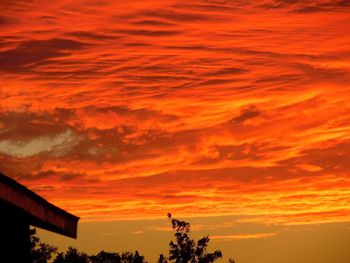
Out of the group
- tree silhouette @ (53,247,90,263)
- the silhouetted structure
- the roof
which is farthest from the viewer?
tree silhouette @ (53,247,90,263)

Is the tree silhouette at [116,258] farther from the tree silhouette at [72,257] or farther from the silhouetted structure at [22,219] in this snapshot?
the silhouetted structure at [22,219]

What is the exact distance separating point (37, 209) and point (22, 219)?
800mm

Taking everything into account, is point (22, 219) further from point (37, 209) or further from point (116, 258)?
point (116, 258)

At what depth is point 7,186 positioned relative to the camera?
6.18 meters

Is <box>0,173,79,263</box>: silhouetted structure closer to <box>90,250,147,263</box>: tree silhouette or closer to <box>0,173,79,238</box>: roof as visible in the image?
<box>0,173,79,238</box>: roof

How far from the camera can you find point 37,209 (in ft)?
23.5

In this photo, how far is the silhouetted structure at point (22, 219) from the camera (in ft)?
21.1

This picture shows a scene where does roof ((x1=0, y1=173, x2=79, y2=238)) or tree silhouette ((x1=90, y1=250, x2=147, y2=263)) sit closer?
roof ((x1=0, y1=173, x2=79, y2=238))

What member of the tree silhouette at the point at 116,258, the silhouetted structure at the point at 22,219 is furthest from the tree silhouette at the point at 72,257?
the silhouetted structure at the point at 22,219

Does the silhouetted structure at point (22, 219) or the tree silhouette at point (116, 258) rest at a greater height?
the tree silhouette at point (116, 258)

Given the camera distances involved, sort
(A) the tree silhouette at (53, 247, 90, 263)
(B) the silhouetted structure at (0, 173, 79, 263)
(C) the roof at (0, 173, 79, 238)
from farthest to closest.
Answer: (A) the tree silhouette at (53, 247, 90, 263)
(B) the silhouetted structure at (0, 173, 79, 263)
(C) the roof at (0, 173, 79, 238)

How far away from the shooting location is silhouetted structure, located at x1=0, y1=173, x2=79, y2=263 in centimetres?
642

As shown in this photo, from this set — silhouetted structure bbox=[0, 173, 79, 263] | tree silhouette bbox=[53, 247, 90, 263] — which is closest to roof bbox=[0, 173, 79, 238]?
silhouetted structure bbox=[0, 173, 79, 263]

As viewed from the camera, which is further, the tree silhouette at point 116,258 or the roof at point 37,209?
the tree silhouette at point 116,258
